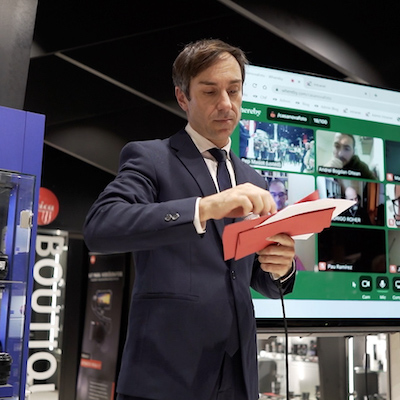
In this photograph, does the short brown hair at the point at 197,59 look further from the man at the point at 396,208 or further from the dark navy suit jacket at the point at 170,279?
the man at the point at 396,208

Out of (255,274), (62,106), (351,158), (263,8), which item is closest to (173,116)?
(62,106)

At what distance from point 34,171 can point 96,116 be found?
5497 millimetres

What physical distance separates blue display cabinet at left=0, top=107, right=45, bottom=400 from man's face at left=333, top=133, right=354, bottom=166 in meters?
1.46

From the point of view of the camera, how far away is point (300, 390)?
4.98 meters

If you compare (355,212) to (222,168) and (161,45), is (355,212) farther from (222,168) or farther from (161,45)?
(161,45)

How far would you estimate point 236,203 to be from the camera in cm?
118

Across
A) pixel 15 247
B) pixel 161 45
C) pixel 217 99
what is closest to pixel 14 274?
pixel 15 247

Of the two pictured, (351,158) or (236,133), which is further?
(351,158)

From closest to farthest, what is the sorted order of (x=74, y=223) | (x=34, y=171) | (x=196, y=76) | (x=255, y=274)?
1. (x=196, y=76)
2. (x=255, y=274)
3. (x=34, y=171)
4. (x=74, y=223)

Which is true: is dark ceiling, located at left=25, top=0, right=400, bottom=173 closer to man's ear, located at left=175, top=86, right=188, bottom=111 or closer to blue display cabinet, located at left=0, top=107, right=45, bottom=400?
blue display cabinet, located at left=0, top=107, right=45, bottom=400

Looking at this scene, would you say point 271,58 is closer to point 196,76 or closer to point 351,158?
point 351,158

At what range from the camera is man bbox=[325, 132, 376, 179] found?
287cm

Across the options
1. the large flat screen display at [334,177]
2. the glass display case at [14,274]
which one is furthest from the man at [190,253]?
the large flat screen display at [334,177]

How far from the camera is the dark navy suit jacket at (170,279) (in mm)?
1257
